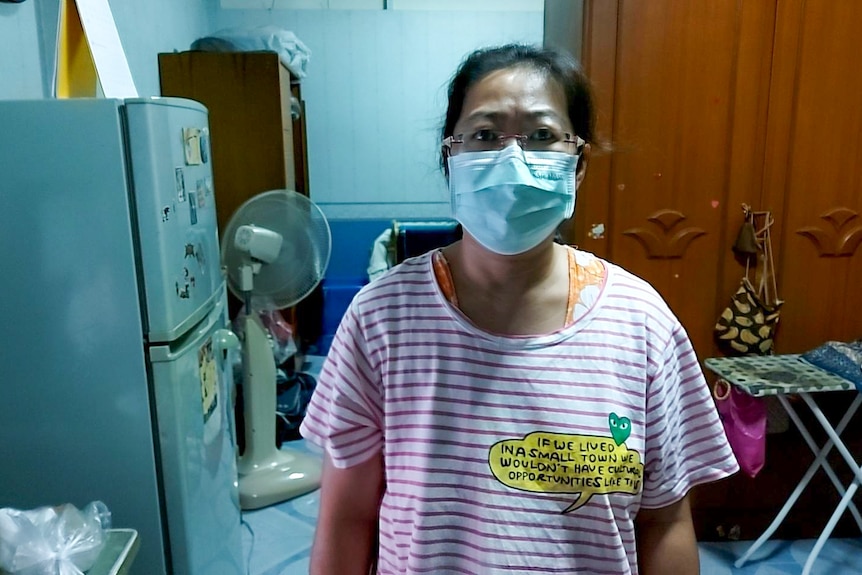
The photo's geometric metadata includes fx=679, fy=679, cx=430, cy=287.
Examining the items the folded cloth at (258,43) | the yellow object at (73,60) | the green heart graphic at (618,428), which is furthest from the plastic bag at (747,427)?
the folded cloth at (258,43)

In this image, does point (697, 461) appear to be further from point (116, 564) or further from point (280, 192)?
point (280, 192)

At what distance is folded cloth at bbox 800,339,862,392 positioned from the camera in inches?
77.0

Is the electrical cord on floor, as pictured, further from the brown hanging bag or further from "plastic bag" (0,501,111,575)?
the brown hanging bag

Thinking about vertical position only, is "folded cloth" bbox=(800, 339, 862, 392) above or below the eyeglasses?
below

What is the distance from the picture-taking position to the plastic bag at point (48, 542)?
0.86 m

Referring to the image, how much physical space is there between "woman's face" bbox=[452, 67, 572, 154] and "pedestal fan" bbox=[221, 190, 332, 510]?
1.53 m

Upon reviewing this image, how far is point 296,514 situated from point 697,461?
6.55 feet

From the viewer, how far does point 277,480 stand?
261 cm

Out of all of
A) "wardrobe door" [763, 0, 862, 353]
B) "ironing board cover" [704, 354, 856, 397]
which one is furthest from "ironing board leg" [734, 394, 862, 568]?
"wardrobe door" [763, 0, 862, 353]

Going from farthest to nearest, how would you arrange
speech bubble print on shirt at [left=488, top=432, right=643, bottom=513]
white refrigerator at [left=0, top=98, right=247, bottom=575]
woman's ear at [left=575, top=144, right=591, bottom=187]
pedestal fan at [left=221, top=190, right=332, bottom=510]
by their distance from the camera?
pedestal fan at [left=221, top=190, right=332, bottom=510]
white refrigerator at [left=0, top=98, right=247, bottom=575]
woman's ear at [left=575, top=144, right=591, bottom=187]
speech bubble print on shirt at [left=488, top=432, right=643, bottom=513]

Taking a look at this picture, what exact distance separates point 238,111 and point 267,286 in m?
0.90

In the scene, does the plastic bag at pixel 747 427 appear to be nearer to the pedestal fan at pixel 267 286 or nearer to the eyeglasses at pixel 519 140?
the pedestal fan at pixel 267 286

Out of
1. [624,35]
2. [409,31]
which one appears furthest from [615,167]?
[409,31]

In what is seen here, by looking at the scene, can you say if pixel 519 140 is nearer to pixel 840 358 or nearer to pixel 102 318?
pixel 102 318
